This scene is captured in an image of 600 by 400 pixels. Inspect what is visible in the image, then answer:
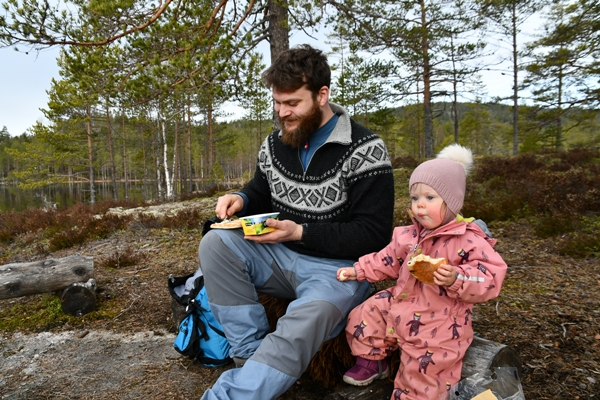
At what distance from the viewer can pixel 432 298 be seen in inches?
72.1

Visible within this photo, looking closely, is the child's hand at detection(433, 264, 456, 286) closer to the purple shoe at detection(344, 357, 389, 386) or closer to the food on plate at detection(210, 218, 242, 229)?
the purple shoe at detection(344, 357, 389, 386)

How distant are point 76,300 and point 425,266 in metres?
3.31

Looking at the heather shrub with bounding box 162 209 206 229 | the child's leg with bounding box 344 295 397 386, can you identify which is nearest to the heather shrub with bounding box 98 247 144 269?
the heather shrub with bounding box 162 209 206 229

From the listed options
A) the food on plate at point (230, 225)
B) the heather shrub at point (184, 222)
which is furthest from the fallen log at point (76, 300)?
the heather shrub at point (184, 222)

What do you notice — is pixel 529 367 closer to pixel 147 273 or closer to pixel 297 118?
pixel 297 118

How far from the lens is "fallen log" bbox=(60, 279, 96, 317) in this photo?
3.48 m

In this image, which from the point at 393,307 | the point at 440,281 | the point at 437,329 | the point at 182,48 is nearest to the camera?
the point at 440,281

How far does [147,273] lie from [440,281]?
3.95 metres

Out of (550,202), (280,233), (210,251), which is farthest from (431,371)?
(550,202)

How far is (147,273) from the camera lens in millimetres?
4605

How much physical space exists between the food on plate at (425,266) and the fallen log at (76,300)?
3177mm

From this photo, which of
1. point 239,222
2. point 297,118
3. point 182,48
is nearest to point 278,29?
point 182,48

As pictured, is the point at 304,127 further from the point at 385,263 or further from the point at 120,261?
the point at 120,261

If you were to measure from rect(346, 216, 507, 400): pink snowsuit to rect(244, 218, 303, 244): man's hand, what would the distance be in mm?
569
